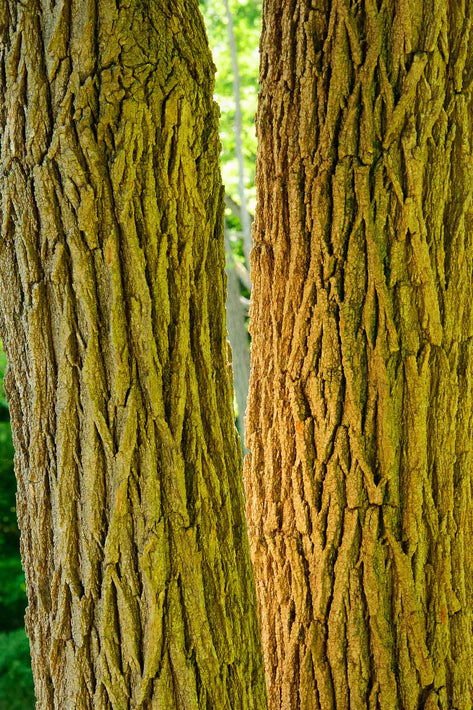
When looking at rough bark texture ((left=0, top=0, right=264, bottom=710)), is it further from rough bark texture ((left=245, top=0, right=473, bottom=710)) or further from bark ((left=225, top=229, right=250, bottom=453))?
bark ((left=225, top=229, right=250, bottom=453))

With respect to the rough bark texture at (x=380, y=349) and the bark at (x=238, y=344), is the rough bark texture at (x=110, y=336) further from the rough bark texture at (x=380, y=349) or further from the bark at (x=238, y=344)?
the bark at (x=238, y=344)

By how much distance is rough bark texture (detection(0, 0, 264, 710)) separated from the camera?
1.98 m

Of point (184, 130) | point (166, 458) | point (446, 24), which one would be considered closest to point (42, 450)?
point (166, 458)

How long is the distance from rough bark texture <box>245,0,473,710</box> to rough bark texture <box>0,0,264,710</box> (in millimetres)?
642

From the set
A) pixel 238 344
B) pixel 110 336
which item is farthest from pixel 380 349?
pixel 238 344

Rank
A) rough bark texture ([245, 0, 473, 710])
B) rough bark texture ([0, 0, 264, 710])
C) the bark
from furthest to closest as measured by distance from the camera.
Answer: the bark, rough bark texture ([245, 0, 473, 710]), rough bark texture ([0, 0, 264, 710])

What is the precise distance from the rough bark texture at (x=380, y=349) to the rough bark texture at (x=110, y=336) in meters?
0.64

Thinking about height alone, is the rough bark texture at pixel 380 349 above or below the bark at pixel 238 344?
above

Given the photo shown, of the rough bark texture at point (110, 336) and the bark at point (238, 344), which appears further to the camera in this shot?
the bark at point (238, 344)

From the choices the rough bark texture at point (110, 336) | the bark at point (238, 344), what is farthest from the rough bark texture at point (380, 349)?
the bark at point (238, 344)

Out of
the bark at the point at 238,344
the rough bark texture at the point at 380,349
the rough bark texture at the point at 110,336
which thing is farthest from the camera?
the bark at the point at 238,344

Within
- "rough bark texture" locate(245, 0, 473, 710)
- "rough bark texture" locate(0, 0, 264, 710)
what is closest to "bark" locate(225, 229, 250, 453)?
"rough bark texture" locate(245, 0, 473, 710)

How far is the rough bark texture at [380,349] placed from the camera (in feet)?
8.44

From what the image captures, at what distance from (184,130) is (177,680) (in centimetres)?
147
